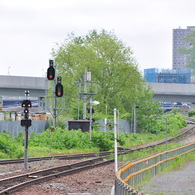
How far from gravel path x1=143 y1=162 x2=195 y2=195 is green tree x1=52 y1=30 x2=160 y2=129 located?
42.5 m

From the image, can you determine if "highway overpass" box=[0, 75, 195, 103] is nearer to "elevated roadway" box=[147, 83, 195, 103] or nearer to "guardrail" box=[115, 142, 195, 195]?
"elevated roadway" box=[147, 83, 195, 103]

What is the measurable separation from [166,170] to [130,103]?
149 ft

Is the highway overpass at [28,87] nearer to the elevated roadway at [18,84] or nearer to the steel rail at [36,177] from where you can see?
the elevated roadway at [18,84]

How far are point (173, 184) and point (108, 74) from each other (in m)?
50.9

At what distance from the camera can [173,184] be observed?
22.7 m

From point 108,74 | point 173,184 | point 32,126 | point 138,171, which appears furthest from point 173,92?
point 173,184

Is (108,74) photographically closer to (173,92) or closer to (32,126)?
(32,126)

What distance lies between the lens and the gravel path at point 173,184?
20.2 m

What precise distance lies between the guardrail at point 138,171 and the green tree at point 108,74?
36.1 m

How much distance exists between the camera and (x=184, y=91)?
106875mm

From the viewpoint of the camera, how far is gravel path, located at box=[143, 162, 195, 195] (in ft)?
66.3

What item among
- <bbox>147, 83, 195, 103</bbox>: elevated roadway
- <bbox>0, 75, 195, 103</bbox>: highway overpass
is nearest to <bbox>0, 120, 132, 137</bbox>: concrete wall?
<bbox>0, 75, 195, 103</bbox>: highway overpass

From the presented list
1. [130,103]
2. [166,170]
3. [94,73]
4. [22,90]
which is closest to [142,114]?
[130,103]

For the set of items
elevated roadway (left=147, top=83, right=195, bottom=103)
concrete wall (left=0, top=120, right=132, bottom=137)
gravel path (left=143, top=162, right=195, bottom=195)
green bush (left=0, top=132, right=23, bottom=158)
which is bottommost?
gravel path (left=143, top=162, right=195, bottom=195)
